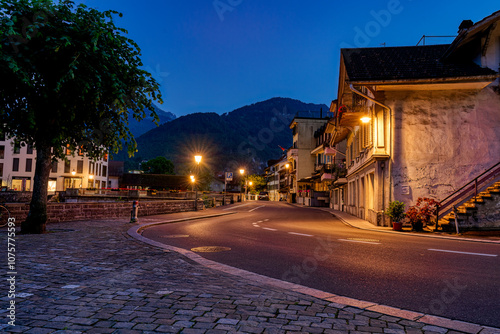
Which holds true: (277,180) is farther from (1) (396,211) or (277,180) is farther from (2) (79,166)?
(1) (396,211)

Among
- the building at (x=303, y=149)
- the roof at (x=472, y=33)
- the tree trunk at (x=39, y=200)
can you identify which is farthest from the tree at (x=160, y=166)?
the tree trunk at (x=39, y=200)

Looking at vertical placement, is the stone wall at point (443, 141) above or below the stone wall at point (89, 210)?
above

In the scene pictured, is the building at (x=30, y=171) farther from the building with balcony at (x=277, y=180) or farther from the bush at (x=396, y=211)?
the bush at (x=396, y=211)

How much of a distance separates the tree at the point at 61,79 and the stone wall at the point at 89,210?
3459mm

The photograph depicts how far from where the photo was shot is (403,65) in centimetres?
1995

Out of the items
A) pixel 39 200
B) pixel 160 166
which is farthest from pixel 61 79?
pixel 160 166

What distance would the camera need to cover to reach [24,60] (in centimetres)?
941

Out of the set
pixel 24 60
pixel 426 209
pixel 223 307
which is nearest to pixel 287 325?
pixel 223 307

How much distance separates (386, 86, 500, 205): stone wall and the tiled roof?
1.09 m

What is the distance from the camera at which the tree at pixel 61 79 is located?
9.65 m

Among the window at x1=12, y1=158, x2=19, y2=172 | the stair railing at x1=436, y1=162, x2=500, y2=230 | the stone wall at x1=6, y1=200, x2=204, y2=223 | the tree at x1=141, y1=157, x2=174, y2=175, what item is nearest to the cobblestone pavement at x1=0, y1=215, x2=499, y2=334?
the stone wall at x1=6, y1=200, x2=204, y2=223

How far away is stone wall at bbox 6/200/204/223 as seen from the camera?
49.0 feet

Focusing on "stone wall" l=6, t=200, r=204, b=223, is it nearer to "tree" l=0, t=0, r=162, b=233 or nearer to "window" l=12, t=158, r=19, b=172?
"tree" l=0, t=0, r=162, b=233

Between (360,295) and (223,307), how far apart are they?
204cm
